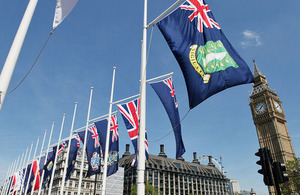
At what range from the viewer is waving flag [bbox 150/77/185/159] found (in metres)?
10.3

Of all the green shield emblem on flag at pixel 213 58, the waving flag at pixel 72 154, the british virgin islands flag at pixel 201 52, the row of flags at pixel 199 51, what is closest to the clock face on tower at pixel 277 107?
the waving flag at pixel 72 154

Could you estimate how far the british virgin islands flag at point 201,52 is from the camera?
25.2 ft

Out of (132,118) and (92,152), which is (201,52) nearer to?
(132,118)

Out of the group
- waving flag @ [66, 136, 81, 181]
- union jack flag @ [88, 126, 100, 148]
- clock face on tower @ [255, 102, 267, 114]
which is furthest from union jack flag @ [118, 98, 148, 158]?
clock face on tower @ [255, 102, 267, 114]

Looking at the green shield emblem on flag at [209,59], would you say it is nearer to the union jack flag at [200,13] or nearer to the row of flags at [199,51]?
the row of flags at [199,51]

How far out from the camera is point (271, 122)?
332 ft

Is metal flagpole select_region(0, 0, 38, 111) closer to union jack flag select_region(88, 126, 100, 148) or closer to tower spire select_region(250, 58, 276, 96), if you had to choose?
union jack flag select_region(88, 126, 100, 148)

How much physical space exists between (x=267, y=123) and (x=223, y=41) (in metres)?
108

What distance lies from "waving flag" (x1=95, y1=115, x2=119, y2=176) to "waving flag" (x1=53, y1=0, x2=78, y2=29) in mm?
12520

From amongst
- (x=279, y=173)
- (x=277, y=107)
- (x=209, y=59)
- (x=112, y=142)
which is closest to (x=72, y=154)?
(x=112, y=142)

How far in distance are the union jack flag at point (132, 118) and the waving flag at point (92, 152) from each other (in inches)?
256

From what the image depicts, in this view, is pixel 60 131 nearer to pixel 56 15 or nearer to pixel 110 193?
pixel 56 15

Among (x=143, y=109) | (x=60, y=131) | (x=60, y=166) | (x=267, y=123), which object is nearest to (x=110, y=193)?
(x=60, y=166)

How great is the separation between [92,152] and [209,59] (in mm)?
15859
